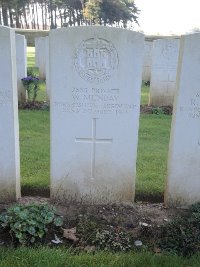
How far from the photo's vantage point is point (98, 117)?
377 cm

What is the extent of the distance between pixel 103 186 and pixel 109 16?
49301 mm

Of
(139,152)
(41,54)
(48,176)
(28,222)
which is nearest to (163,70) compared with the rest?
(139,152)

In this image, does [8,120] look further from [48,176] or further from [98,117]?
[48,176]

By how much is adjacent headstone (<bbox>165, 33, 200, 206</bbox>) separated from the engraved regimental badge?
0.73 meters

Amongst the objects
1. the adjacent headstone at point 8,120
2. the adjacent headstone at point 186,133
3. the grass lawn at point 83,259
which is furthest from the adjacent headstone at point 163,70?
the grass lawn at point 83,259

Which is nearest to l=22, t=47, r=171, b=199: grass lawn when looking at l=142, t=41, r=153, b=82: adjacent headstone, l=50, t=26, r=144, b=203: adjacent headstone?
l=50, t=26, r=144, b=203: adjacent headstone

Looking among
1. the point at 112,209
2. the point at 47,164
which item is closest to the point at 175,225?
the point at 112,209

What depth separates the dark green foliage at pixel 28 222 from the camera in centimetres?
310

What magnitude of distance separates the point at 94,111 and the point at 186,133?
1.04 metres

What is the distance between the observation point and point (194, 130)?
3781mm

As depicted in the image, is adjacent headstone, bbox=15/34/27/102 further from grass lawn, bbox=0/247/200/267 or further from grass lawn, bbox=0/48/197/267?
grass lawn, bbox=0/247/200/267

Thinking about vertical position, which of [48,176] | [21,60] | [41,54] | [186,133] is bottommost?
[48,176]

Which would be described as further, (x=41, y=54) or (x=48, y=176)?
(x=41, y=54)

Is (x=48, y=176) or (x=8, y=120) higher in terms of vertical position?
(x=8, y=120)
